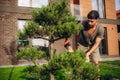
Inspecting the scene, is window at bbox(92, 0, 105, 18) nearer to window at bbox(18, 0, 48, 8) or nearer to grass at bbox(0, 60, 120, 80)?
window at bbox(18, 0, 48, 8)

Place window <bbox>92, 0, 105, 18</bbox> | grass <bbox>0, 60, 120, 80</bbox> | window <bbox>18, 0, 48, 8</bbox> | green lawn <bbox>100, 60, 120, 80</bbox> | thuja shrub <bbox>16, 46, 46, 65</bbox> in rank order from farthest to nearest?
window <bbox>92, 0, 105, 18</bbox>
window <bbox>18, 0, 48, 8</bbox>
grass <bbox>0, 60, 120, 80</bbox>
green lawn <bbox>100, 60, 120, 80</bbox>
thuja shrub <bbox>16, 46, 46, 65</bbox>

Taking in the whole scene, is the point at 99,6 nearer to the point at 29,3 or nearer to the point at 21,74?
the point at 29,3

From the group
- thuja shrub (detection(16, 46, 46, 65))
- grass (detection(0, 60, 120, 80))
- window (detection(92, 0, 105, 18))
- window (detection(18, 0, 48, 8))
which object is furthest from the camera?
window (detection(92, 0, 105, 18))

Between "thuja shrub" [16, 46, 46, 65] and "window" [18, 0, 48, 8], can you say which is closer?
"thuja shrub" [16, 46, 46, 65]

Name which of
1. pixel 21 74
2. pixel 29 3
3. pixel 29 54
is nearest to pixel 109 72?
pixel 21 74

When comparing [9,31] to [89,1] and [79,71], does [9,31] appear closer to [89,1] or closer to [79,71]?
[89,1]

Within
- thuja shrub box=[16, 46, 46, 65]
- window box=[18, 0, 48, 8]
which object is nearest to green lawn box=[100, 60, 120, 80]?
thuja shrub box=[16, 46, 46, 65]

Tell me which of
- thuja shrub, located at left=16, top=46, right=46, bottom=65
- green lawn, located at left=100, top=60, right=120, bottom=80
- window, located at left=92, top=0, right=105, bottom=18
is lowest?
green lawn, located at left=100, top=60, right=120, bottom=80

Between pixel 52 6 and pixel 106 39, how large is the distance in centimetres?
1524

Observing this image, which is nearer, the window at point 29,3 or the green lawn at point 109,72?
the green lawn at point 109,72

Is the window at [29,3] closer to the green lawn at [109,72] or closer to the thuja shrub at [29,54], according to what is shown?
the green lawn at [109,72]

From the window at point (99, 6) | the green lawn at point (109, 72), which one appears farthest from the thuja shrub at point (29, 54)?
the window at point (99, 6)

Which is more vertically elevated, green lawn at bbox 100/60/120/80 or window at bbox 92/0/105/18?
window at bbox 92/0/105/18

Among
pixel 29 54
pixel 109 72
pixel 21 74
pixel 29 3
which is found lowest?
pixel 109 72
